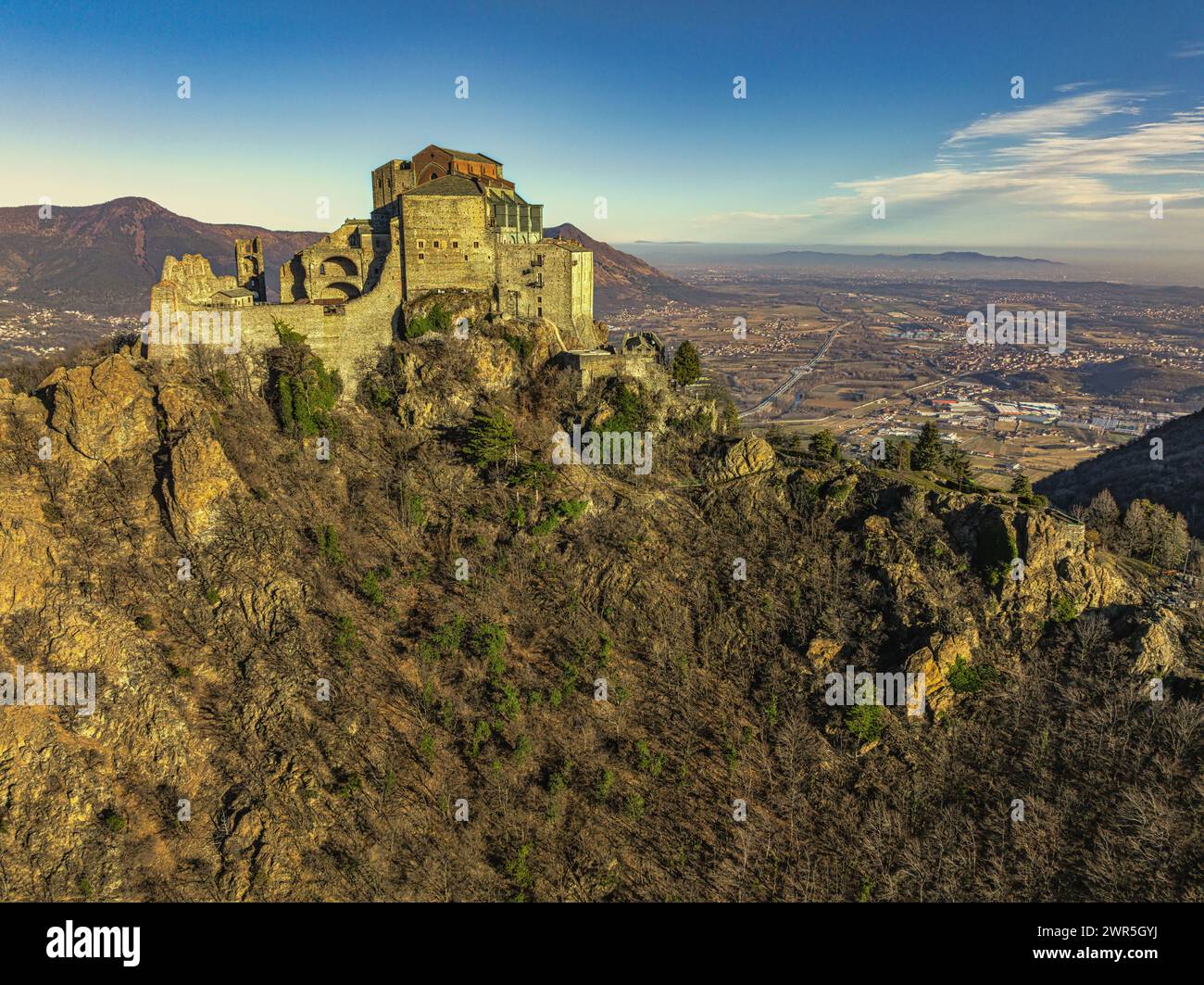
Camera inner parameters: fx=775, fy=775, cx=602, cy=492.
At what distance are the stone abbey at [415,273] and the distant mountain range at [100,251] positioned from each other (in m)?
115

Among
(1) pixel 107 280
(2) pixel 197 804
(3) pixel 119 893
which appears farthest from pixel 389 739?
(1) pixel 107 280

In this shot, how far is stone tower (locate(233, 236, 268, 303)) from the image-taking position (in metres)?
56.8

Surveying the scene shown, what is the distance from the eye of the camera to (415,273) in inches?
2019

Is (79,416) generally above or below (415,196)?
below

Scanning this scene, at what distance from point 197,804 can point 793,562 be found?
33303 millimetres

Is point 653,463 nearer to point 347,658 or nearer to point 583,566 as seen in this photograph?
point 583,566

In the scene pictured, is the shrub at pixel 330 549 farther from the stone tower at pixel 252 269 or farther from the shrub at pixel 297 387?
the stone tower at pixel 252 269

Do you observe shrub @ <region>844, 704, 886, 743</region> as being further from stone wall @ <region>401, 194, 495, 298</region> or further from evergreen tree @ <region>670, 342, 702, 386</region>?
stone wall @ <region>401, 194, 495, 298</region>

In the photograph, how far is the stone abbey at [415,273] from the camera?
161 feet

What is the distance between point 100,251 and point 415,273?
168 meters

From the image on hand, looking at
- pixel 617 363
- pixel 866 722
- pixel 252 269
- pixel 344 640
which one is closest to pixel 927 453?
pixel 866 722

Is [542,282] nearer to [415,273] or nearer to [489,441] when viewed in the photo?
[415,273]

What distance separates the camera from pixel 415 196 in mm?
50500

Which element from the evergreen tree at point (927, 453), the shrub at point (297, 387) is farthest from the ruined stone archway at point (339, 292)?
the evergreen tree at point (927, 453)
